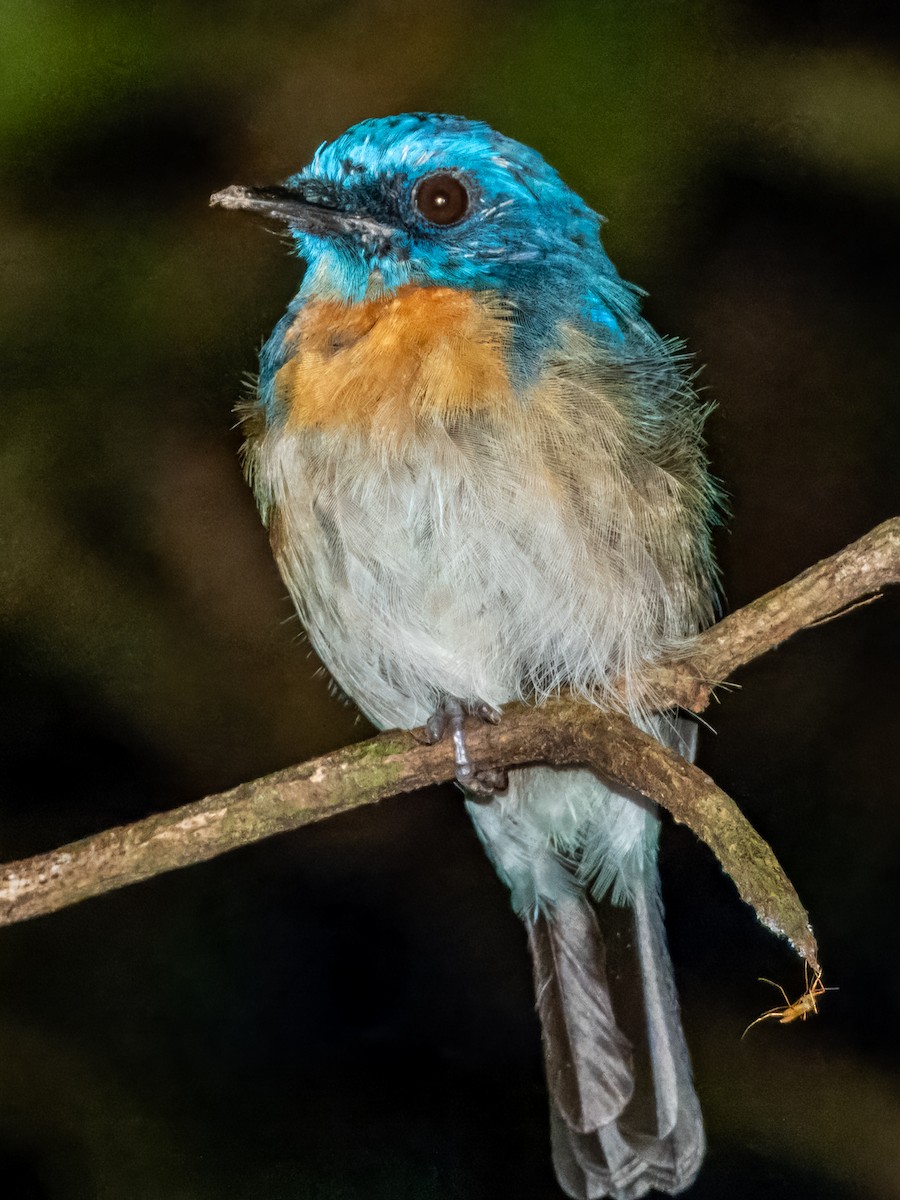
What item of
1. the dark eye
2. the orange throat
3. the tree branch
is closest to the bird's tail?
the tree branch

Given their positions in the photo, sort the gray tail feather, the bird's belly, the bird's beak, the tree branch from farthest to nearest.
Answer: the gray tail feather
the bird's beak
the bird's belly
the tree branch

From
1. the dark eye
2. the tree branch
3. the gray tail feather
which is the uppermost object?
the dark eye

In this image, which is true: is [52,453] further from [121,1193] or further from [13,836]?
[121,1193]

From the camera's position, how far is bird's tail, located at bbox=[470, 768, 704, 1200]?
307 cm

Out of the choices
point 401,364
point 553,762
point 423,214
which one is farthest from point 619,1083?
point 423,214

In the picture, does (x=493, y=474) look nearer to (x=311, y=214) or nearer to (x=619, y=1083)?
(x=311, y=214)

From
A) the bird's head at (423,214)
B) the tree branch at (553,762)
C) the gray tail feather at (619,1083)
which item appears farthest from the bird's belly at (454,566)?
the gray tail feather at (619,1083)

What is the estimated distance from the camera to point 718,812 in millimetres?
2045

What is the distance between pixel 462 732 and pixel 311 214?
1.11 metres

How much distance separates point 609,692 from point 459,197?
1098mm

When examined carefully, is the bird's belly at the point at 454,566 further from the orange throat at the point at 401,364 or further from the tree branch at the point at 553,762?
the tree branch at the point at 553,762

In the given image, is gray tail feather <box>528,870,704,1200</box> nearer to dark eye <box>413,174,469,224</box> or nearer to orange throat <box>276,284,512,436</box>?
orange throat <box>276,284,512,436</box>

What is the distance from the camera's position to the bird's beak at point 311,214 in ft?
8.83

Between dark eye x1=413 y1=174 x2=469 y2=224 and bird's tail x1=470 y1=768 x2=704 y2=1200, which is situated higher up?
dark eye x1=413 y1=174 x2=469 y2=224
